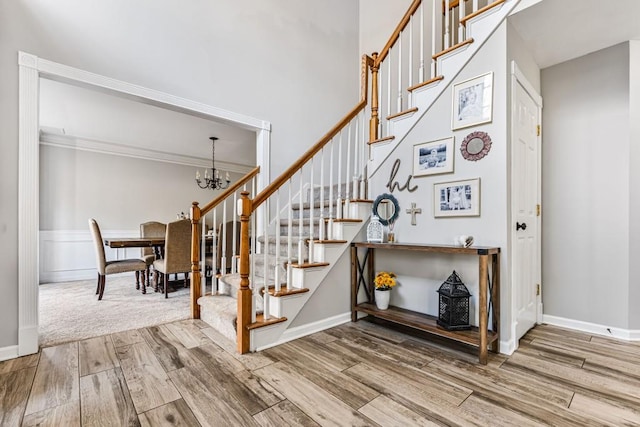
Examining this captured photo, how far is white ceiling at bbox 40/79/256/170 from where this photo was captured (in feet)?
12.7

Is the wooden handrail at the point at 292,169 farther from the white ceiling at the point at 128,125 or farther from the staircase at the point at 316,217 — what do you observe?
the white ceiling at the point at 128,125

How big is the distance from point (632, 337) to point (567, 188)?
126 cm

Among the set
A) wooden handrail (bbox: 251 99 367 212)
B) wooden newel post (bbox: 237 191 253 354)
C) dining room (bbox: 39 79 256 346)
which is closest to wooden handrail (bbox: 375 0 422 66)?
wooden handrail (bbox: 251 99 367 212)

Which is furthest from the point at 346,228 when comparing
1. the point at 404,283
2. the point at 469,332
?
the point at 469,332

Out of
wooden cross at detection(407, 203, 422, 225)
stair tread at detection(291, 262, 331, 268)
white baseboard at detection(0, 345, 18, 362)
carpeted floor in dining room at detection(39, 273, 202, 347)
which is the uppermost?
wooden cross at detection(407, 203, 422, 225)

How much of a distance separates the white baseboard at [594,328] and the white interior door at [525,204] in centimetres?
15

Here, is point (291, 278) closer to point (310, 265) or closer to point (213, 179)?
point (310, 265)

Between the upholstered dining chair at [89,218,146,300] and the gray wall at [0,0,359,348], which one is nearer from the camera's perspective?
the gray wall at [0,0,359,348]

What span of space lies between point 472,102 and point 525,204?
94 cm

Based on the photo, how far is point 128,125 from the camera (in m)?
4.76

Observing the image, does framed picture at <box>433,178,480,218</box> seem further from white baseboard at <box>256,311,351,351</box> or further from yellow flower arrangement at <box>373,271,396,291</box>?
white baseboard at <box>256,311,351,351</box>

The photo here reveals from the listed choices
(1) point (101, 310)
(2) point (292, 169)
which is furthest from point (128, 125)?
(2) point (292, 169)

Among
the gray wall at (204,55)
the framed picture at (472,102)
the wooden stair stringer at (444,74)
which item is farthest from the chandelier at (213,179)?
the framed picture at (472,102)

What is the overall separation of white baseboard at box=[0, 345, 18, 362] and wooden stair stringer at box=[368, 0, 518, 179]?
3052mm
